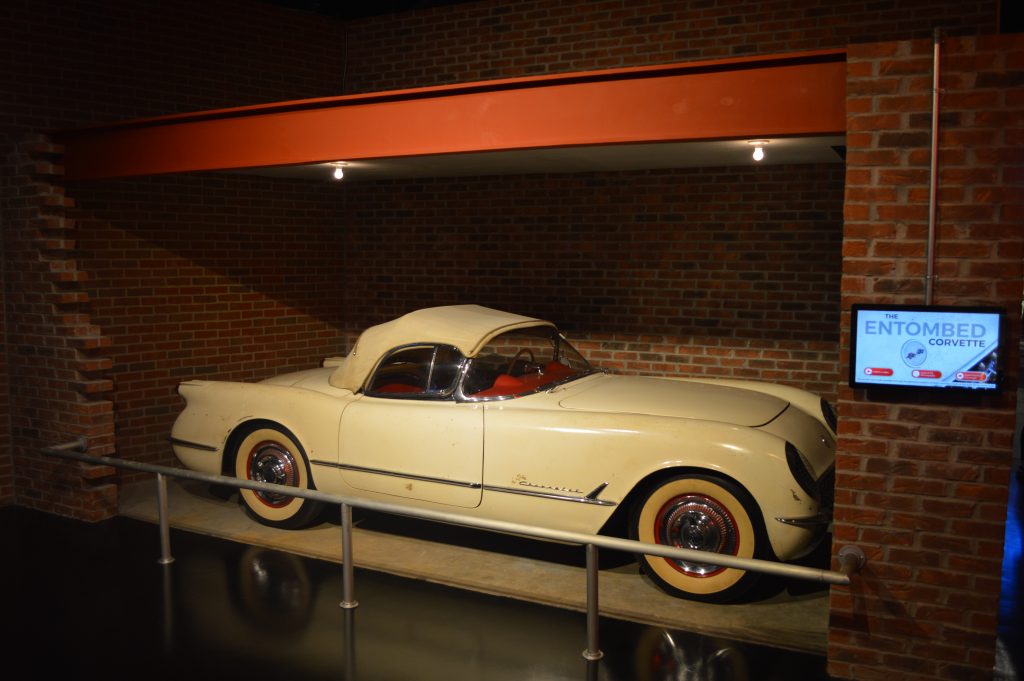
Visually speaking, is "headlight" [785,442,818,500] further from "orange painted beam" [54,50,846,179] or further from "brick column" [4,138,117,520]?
"brick column" [4,138,117,520]

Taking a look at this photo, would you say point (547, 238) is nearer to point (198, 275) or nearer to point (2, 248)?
point (198, 275)

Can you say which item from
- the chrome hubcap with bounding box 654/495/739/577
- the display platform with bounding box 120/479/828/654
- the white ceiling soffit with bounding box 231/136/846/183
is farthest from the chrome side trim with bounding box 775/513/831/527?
the white ceiling soffit with bounding box 231/136/846/183

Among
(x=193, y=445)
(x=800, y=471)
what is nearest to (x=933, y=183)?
(x=800, y=471)

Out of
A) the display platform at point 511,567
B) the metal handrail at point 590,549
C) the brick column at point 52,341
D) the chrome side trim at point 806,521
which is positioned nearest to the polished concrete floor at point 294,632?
the display platform at point 511,567

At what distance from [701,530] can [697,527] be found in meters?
0.03

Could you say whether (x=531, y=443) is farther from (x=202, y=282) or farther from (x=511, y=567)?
(x=202, y=282)

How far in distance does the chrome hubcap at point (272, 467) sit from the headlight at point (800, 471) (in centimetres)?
342

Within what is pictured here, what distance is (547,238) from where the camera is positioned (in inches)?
333

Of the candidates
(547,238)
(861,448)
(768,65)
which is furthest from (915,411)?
(547,238)

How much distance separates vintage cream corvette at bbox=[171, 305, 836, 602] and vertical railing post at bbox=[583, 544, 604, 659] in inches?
35.0

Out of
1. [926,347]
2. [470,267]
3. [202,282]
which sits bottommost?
[926,347]

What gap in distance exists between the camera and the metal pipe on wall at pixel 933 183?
144 inches

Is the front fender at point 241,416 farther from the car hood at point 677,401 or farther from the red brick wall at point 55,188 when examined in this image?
the car hood at point 677,401

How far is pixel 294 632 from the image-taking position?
4.61 meters
